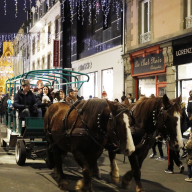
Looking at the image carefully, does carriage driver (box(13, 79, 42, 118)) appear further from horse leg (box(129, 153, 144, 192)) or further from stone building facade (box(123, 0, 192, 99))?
stone building facade (box(123, 0, 192, 99))

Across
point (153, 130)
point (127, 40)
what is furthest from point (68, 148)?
point (127, 40)

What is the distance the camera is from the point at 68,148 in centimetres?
636

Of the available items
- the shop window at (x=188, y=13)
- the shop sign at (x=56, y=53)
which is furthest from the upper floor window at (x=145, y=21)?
the shop sign at (x=56, y=53)

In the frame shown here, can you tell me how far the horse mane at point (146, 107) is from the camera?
6254 millimetres

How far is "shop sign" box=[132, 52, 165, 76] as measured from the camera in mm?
15680

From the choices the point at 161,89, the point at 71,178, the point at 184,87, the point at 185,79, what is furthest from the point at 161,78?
the point at 71,178

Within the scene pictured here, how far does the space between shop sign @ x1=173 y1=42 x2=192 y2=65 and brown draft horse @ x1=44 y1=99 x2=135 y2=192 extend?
28.7ft

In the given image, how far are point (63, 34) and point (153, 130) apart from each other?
76.8 feet

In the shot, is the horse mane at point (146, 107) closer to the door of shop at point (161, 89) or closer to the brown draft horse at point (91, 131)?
the brown draft horse at point (91, 131)

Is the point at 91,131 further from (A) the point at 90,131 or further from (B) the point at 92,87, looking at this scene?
(B) the point at 92,87

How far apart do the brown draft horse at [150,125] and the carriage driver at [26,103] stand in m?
3.44

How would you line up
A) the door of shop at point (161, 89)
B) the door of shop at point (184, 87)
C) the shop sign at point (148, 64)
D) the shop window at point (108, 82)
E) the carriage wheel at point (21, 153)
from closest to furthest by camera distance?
the carriage wheel at point (21, 153) → the door of shop at point (184, 87) → the shop sign at point (148, 64) → the door of shop at point (161, 89) → the shop window at point (108, 82)

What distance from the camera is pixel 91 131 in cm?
575

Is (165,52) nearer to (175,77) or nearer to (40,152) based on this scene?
(175,77)
